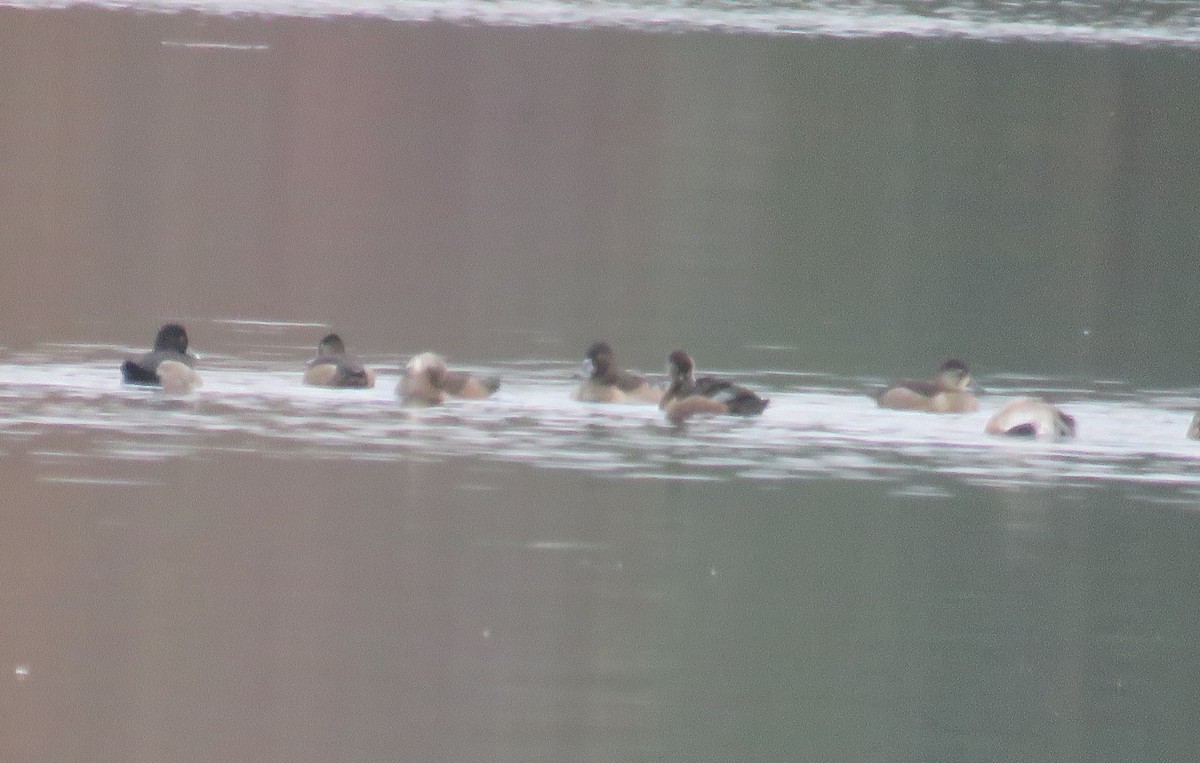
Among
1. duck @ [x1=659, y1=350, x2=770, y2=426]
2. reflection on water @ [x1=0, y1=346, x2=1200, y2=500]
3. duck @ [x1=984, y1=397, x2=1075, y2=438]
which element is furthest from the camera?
duck @ [x1=659, y1=350, x2=770, y2=426]

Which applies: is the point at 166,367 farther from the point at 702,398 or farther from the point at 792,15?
the point at 792,15

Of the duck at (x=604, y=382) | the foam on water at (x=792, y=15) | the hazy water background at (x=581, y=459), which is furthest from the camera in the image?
the foam on water at (x=792, y=15)

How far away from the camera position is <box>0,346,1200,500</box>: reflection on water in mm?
14242

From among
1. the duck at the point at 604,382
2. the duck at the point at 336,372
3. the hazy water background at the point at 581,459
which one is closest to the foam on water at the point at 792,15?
the hazy water background at the point at 581,459

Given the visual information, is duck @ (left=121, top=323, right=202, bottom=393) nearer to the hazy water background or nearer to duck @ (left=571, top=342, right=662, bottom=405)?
the hazy water background

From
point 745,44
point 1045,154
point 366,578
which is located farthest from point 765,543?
point 745,44

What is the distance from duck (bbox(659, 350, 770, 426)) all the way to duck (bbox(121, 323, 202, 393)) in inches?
108

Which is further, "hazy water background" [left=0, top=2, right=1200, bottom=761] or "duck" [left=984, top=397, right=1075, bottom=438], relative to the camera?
"duck" [left=984, top=397, right=1075, bottom=438]

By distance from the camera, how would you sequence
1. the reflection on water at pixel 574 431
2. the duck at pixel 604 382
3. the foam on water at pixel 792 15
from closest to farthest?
the reflection on water at pixel 574 431
the duck at pixel 604 382
the foam on water at pixel 792 15

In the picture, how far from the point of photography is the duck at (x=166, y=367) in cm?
1589

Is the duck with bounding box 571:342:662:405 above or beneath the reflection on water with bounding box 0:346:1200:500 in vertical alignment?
above

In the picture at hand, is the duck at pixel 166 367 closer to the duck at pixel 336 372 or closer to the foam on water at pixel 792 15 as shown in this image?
the duck at pixel 336 372

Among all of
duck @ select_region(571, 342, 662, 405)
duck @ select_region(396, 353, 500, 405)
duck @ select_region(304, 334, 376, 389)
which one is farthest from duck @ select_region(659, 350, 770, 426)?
duck @ select_region(304, 334, 376, 389)

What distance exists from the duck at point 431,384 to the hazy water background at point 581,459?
0.57 ft
